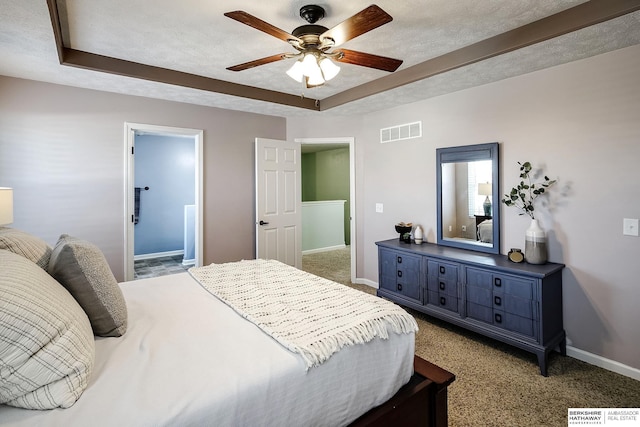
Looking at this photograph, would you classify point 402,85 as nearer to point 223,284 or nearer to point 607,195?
point 607,195

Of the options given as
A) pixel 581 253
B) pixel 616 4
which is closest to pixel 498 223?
pixel 581 253

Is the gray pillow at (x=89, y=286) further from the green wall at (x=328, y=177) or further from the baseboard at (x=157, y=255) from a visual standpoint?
the green wall at (x=328, y=177)

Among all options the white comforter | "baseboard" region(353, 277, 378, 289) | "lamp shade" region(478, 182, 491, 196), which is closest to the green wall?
"baseboard" region(353, 277, 378, 289)

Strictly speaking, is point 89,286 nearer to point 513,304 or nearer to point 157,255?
point 513,304

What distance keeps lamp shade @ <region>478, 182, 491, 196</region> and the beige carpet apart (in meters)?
1.32

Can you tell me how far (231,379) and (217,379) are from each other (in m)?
0.05

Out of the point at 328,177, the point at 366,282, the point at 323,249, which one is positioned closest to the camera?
the point at 366,282

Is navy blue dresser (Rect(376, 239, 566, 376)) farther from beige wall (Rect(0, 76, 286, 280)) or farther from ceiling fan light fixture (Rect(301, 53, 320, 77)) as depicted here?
beige wall (Rect(0, 76, 286, 280))

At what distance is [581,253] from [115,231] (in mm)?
4282

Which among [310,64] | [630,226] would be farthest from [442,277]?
[310,64]

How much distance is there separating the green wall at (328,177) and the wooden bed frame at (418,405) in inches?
227

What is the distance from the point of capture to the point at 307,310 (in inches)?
64.0

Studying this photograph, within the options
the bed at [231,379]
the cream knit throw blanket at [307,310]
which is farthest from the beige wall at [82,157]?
the bed at [231,379]

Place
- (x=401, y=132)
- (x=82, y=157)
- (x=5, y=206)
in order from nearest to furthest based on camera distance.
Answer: (x=5, y=206) < (x=82, y=157) < (x=401, y=132)
